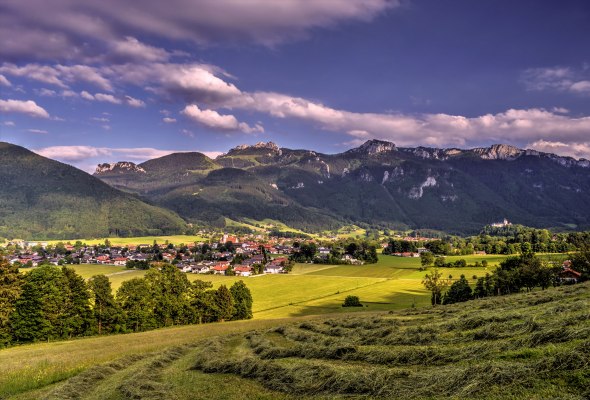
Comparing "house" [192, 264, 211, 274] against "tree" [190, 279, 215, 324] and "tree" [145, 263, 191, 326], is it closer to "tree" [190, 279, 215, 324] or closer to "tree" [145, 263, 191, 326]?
"tree" [190, 279, 215, 324]

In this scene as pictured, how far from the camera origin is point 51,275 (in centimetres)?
5112

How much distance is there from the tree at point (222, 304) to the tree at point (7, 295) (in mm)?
28418

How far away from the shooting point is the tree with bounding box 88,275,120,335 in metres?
54.8

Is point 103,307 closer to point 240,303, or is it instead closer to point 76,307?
point 76,307

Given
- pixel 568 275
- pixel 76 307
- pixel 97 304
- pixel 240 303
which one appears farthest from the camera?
pixel 568 275

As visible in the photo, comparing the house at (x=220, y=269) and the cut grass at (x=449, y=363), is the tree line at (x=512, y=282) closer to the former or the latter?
the cut grass at (x=449, y=363)

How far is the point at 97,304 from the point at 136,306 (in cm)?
525

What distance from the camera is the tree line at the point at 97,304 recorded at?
157 ft

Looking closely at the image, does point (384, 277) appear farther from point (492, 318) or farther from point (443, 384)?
point (443, 384)

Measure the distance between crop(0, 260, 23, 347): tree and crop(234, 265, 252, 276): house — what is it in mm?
115018

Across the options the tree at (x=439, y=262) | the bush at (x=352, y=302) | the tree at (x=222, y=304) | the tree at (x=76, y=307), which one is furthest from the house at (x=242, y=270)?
the tree at (x=76, y=307)

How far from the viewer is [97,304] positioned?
55.4 meters

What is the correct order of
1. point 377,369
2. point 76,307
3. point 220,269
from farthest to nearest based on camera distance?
1. point 220,269
2. point 76,307
3. point 377,369

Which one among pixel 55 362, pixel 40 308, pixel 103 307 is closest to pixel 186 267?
pixel 103 307
